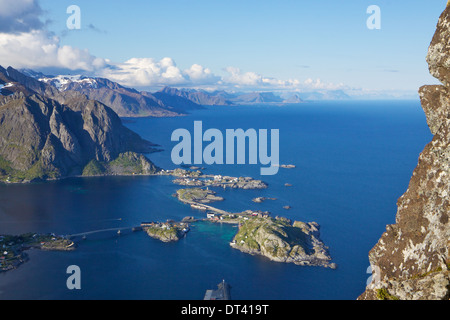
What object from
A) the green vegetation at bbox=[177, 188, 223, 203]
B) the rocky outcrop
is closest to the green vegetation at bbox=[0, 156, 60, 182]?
the green vegetation at bbox=[177, 188, 223, 203]

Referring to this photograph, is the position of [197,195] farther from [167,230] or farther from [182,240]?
[182,240]

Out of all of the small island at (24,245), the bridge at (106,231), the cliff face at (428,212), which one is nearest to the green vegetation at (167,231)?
the bridge at (106,231)

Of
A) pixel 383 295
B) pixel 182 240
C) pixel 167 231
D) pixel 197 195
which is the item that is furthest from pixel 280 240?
pixel 383 295

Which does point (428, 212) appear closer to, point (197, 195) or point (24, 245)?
point (24, 245)

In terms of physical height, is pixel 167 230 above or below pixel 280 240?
below

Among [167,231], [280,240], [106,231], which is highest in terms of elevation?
[280,240]

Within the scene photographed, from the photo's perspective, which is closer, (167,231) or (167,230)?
(167,231)

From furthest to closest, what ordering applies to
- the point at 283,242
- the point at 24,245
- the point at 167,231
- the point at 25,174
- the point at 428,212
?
the point at 25,174 < the point at 167,231 < the point at 24,245 < the point at 283,242 < the point at 428,212

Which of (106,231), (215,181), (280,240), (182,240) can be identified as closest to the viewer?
(280,240)
